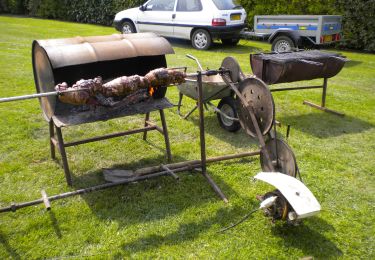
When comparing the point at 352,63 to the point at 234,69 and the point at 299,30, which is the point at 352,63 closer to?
the point at 299,30

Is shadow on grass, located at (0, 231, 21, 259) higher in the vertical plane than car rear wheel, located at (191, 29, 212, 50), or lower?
lower

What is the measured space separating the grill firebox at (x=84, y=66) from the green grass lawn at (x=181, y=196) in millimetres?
574

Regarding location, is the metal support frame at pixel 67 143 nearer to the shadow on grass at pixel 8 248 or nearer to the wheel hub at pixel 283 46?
the shadow on grass at pixel 8 248

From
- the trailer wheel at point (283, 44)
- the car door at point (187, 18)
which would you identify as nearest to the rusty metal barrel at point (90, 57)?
the trailer wheel at point (283, 44)

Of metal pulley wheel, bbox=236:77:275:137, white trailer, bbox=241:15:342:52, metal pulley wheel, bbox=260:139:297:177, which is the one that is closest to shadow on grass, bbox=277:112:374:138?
metal pulley wheel, bbox=236:77:275:137

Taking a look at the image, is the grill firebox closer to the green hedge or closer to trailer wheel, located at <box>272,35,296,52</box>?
trailer wheel, located at <box>272,35,296,52</box>

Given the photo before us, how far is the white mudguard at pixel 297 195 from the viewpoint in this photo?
2865mm

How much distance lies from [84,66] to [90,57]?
763 millimetres

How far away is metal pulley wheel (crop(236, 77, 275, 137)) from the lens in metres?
3.49

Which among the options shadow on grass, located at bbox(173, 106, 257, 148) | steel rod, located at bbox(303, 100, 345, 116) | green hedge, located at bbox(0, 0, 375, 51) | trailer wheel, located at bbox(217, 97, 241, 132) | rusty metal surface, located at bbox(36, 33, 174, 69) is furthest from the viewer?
green hedge, located at bbox(0, 0, 375, 51)

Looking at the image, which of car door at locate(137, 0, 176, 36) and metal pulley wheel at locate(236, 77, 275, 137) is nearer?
metal pulley wheel at locate(236, 77, 275, 137)

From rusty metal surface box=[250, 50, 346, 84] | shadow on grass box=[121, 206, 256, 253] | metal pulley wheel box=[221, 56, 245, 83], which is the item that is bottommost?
shadow on grass box=[121, 206, 256, 253]

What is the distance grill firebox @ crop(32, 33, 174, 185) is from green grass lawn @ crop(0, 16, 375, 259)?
1.88 feet

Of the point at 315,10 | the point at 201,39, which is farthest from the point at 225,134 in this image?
the point at 315,10
